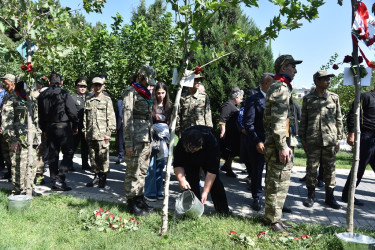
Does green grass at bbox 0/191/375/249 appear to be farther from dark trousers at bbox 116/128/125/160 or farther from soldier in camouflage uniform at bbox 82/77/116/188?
dark trousers at bbox 116/128/125/160

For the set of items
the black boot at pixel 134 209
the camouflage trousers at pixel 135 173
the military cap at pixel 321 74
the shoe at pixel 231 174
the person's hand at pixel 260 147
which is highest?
the military cap at pixel 321 74

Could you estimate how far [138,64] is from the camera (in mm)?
9414

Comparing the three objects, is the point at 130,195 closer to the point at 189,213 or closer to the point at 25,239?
the point at 189,213

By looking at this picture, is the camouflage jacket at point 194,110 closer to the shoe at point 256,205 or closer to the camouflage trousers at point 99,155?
the camouflage trousers at point 99,155

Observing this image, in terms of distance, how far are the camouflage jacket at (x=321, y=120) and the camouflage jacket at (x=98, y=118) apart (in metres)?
3.69

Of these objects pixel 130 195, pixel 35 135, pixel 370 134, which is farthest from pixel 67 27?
pixel 370 134

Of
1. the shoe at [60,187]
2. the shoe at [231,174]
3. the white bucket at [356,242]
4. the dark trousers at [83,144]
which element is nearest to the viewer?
the white bucket at [356,242]

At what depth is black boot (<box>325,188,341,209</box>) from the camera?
542 cm

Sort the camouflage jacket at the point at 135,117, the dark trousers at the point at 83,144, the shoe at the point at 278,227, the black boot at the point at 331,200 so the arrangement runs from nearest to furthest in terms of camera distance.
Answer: the shoe at the point at 278,227 < the camouflage jacket at the point at 135,117 < the black boot at the point at 331,200 < the dark trousers at the point at 83,144

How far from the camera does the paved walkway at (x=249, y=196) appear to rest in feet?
16.1

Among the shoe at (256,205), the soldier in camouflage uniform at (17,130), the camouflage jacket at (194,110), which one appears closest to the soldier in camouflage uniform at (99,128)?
→ the soldier in camouflage uniform at (17,130)

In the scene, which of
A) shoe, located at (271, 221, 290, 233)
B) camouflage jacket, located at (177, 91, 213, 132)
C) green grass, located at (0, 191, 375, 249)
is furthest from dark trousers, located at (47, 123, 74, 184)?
shoe, located at (271, 221, 290, 233)

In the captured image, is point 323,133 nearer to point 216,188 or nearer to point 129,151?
point 216,188

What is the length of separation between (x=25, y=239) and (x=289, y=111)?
3556 mm
